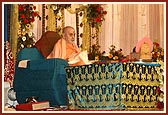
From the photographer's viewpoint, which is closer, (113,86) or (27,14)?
(113,86)

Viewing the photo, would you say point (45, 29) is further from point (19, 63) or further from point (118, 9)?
point (118, 9)

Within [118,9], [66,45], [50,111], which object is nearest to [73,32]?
[66,45]

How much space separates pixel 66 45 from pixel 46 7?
36 centimetres

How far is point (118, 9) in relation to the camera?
394 centimetres

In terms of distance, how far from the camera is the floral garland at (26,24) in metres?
3.98

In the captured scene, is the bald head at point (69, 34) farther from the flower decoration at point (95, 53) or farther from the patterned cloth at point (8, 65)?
the patterned cloth at point (8, 65)

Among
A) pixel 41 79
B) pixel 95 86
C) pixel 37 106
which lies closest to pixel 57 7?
pixel 41 79

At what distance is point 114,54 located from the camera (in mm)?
3941

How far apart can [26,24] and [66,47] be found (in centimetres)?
39

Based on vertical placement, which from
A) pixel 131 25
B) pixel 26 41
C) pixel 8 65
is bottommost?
pixel 8 65

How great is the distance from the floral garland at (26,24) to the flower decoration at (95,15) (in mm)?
440

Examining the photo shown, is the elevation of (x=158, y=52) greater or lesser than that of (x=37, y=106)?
greater

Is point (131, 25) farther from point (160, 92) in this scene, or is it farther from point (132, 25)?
point (160, 92)

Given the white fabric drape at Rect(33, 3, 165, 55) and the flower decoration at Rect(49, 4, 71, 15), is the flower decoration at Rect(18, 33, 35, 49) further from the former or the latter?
the white fabric drape at Rect(33, 3, 165, 55)
